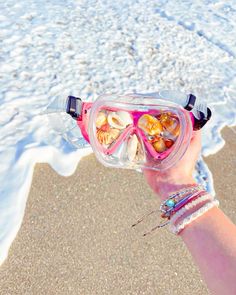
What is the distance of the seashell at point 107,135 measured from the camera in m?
1.83

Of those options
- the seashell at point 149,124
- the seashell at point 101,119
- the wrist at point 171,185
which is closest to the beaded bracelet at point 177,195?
the wrist at point 171,185

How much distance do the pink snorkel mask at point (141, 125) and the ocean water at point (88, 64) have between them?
0.86m

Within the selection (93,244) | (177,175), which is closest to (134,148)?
(177,175)

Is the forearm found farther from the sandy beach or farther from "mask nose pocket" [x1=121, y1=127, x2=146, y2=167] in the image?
the sandy beach

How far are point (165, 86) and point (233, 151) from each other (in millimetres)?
983

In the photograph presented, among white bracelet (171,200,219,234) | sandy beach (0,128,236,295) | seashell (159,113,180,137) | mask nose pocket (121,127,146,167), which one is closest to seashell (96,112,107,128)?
mask nose pocket (121,127,146,167)

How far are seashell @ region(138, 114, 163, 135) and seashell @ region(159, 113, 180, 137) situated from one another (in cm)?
2

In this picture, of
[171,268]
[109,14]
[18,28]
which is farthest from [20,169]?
[109,14]

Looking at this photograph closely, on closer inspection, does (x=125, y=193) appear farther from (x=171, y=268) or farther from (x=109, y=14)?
(x=109, y=14)

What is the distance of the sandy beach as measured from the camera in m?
2.22

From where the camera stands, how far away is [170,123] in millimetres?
1825

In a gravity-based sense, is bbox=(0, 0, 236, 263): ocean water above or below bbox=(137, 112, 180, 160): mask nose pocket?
below

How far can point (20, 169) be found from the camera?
2.71 meters

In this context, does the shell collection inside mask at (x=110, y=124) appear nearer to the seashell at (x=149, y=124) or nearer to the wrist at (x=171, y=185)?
the seashell at (x=149, y=124)
